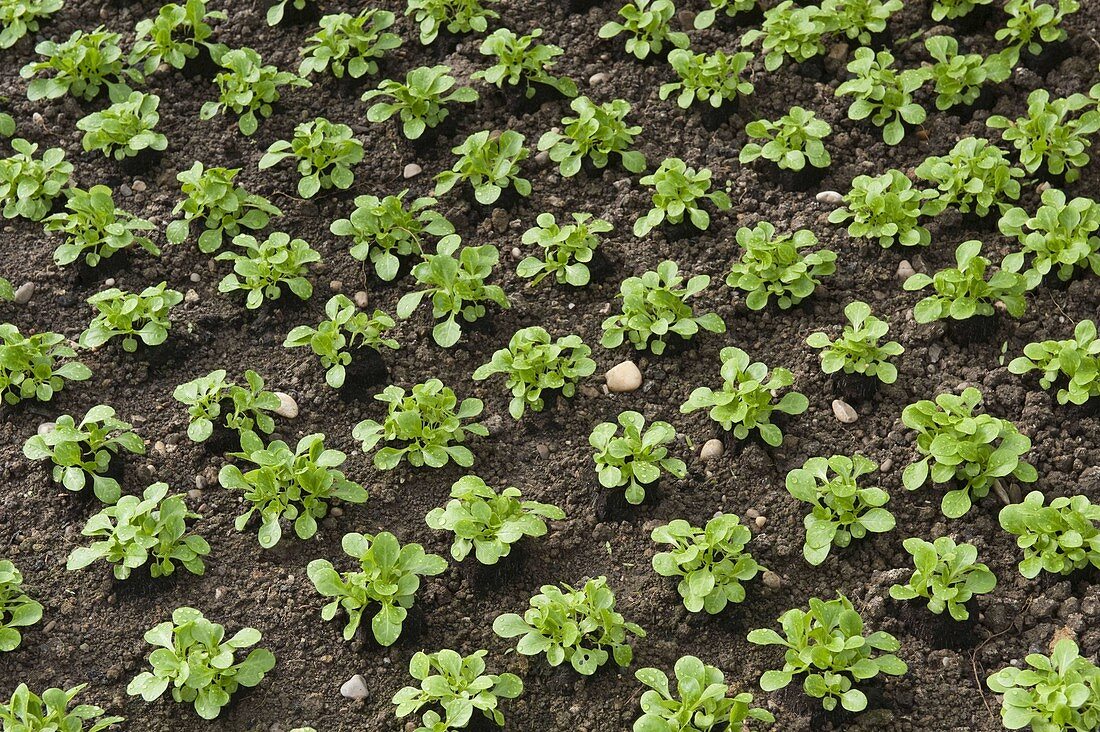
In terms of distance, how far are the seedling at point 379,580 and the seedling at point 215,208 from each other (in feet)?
4.92

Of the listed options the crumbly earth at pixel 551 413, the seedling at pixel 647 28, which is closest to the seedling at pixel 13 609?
the crumbly earth at pixel 551 413

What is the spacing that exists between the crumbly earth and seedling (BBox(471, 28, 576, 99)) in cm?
8

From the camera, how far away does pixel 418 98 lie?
4.67 meters

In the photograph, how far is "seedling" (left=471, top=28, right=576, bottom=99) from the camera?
4.74m

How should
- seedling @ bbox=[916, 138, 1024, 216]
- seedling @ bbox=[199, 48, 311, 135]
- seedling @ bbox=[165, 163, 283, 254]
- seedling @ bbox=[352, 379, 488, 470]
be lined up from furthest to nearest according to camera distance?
seedling @ bbox=[199, 48, 311, 135], seedling @ bbox=[165, 163, 283, 254], seedling @ bbox=[916, 138, 1024, 216], seedling @ bbox=[352, 379, 488, 470]

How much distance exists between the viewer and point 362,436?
3.84 m

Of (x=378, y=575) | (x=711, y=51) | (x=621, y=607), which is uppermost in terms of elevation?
(x=711, y=51)

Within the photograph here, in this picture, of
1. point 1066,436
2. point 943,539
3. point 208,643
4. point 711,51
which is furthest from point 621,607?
point 711,51

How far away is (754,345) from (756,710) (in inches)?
54.9

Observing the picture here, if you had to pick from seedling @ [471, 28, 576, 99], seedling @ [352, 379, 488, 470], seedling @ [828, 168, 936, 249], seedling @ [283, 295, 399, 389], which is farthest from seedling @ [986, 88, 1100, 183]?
seedling @ [283, 295, 399, 389]

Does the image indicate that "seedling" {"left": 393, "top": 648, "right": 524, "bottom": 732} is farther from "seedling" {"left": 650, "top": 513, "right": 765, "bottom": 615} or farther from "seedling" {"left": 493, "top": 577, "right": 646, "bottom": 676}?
"seedling" {"left": 650, "top": 513, "right": 765, "bottom": 615}

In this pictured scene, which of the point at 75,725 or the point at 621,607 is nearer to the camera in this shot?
the point at 75,725

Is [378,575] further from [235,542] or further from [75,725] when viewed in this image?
[75,725]

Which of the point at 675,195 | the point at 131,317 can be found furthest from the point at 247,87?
the point at 675,195
